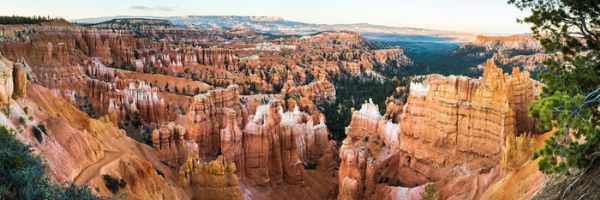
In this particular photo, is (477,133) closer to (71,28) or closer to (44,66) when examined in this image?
(44,66)

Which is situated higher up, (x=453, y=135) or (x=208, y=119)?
(x=453, y=135)

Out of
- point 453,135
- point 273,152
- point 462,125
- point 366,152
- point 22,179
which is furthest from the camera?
point 366,152

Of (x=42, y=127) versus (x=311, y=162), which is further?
(x=311, y=162)

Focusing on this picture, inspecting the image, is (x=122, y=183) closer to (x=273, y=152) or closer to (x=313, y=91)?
(x=273, y=152)

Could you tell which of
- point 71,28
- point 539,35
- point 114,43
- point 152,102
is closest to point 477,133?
point 539,35

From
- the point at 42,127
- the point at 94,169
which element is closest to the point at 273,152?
the point at 94,169

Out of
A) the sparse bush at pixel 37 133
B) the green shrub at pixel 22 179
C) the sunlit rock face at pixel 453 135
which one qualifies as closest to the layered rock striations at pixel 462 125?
the sunlit rock face at pixel 453 135
